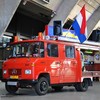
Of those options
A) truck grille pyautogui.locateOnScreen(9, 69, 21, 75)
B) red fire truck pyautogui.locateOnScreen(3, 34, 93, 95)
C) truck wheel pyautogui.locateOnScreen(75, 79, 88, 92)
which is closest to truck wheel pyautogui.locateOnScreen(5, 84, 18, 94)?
red fire truck pyautogui.locateOnScreen(3, 34, 93, 95)

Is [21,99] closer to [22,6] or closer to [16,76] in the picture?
[16,76]

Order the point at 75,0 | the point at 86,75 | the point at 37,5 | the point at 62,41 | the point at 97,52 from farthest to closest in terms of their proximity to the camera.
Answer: the point at 75,0
the point at 37,5
the point at 97,52
the point at 86,75
the point at 62,41

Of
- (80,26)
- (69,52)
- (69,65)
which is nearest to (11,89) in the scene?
(69,65)

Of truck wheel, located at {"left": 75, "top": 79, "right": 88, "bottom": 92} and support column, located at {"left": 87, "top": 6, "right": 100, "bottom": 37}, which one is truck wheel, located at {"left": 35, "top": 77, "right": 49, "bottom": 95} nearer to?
truck wheel, located at {"left": 75, "top": 79, "right": 88, "bottom": 92}

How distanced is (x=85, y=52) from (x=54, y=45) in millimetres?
3088

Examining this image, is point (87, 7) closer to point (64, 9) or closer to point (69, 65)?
point (64, 9)

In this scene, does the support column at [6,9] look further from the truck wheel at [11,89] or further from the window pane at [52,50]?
the window pane at [52,50]

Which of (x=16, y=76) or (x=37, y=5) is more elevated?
(x=37, y=5)

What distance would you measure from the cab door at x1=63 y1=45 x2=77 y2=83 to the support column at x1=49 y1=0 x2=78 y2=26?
13.4 meters

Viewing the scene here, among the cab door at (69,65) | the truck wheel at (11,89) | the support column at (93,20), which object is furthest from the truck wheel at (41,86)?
the support column at (93,20)

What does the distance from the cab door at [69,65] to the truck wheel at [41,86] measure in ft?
4.61

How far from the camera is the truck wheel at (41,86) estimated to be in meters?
15.0

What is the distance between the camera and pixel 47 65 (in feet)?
50.7

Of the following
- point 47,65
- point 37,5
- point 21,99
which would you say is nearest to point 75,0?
point 37,5
